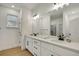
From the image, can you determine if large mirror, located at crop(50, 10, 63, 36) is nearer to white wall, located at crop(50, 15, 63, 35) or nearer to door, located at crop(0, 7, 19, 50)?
white wall, located at crop(50, 15, 63, 35)

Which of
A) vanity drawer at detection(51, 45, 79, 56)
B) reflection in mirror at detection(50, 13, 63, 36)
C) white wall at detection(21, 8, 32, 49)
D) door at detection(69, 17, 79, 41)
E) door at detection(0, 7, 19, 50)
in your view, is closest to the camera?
vanity drawer at detection(51, 45, 79, 56)

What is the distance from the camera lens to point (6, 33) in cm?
357

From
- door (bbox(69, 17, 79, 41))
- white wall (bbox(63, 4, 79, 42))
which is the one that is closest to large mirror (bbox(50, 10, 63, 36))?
white wall (bbox(63, 4, 79, 42))

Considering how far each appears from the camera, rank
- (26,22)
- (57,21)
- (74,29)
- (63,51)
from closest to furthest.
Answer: (63,51), (74,29), (57,21), (26,22)

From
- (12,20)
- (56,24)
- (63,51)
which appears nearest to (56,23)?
(56,24)

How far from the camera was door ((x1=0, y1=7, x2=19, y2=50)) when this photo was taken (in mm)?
3396

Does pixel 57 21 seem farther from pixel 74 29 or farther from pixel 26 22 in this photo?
pixel 26 22

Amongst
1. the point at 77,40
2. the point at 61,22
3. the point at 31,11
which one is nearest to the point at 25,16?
the point at 31,11

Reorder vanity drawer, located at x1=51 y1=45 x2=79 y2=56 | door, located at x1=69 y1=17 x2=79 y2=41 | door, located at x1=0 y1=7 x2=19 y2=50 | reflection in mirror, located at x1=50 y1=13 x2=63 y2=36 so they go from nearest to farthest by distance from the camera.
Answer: vanity drawer, located at x1=51 y1=45 x2=79 y2=56 < door, located at x1=69 y1=17 x2=79 y2=41 < reflection in mirror, located at x1=50 y1=13 x2=63 y2=36 < door, located at x1=0 y1=7 x2=19 y2=50

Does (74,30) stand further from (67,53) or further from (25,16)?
(25,16)

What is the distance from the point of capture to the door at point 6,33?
11.1 ft

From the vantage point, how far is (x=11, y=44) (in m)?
3.80

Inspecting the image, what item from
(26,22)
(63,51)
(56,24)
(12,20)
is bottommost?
(63,51)

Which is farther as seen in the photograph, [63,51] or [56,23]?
[56,23]
